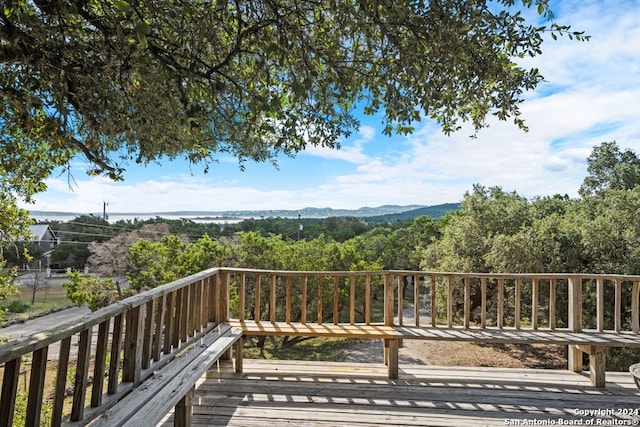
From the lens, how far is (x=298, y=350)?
11344 mm

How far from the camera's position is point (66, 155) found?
330 centimetres

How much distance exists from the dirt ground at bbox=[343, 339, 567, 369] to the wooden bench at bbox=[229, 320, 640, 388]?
4525 mm

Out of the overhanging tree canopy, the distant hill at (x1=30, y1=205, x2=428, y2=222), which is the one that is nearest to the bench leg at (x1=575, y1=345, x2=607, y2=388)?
the overhanging tree canopy

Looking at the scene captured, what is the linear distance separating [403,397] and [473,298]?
26.0 ft

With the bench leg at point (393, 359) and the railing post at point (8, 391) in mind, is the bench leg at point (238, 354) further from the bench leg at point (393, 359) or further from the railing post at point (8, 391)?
the railing post at point (8, 391)

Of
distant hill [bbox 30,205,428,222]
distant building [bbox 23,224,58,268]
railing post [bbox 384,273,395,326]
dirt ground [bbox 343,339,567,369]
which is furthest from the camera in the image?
distant hill [bbox 30,205,428,222]

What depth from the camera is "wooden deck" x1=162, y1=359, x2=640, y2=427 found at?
102 inches

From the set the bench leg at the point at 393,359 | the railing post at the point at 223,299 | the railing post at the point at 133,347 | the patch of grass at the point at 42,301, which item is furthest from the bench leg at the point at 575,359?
the patch of grass at the point at 42,301

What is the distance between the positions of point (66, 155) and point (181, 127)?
1769 millimetres

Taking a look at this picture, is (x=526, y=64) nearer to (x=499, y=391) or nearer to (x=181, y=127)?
(x=181, y=127)

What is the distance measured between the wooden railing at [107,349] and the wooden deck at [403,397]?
63cm

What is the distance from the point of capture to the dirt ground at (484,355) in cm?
745

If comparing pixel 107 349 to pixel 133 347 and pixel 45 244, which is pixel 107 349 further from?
pixel 45 244

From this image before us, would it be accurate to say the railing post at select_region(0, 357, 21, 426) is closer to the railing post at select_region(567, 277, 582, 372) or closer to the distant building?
the railing post at select_region(567, 277, 582, 372)
